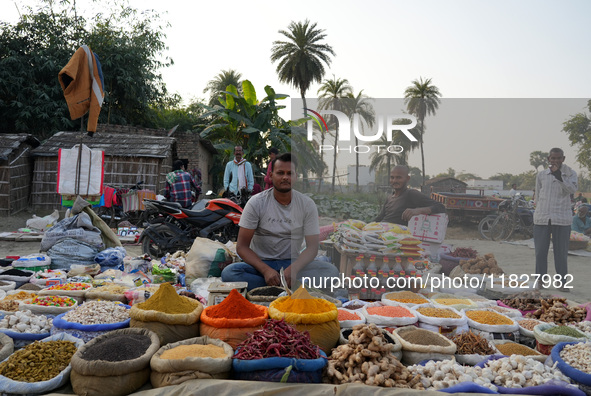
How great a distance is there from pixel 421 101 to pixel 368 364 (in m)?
1.59

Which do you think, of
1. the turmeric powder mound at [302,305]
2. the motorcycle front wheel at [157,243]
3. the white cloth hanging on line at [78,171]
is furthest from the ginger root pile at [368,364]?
the white cloth hanging on line at [78,171]

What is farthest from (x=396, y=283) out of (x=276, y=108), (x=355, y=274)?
(x=276, y=108)

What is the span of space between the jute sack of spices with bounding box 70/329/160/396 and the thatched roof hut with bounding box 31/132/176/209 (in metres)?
7.99

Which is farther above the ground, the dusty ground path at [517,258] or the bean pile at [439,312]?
the dusty ground path at [517,258]

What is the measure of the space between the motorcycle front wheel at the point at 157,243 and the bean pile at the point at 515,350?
3880 millimetres

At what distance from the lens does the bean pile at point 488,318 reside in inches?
91.5

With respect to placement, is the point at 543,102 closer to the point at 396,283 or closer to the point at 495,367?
the point at 396,283

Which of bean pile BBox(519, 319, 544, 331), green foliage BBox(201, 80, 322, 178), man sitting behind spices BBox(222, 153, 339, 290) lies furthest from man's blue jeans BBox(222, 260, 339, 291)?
green foliage BBox(201, 80, 322, 178)

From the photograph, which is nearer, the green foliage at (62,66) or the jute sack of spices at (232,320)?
the jute sack of spices at (232,320)

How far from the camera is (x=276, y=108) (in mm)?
11398

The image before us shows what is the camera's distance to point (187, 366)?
172cm

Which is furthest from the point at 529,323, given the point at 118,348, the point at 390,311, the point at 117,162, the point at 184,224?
the point at 117,162

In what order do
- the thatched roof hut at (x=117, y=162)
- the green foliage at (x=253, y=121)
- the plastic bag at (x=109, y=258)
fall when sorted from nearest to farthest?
the plastic bag at (x=109, y=258)
the thatched roof hut at (x=117, y=162)
the green foliage at (x=253, y=121)

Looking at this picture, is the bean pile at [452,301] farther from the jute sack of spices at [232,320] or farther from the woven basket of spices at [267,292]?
the jute sack of spices at [232,320]
